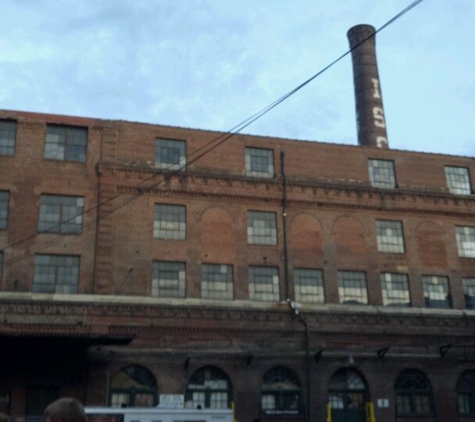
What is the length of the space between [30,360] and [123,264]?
5.36m

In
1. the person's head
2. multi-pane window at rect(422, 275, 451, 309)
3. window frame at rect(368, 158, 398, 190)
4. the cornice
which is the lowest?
the person's head

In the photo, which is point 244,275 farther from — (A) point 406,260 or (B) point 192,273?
(A) point 406,260

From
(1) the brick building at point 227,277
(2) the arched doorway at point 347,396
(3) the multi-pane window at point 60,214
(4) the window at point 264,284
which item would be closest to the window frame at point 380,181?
(1) the brick building at point 227,277

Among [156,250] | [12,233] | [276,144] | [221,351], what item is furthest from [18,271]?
[276,144]

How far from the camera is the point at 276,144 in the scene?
31781 millimetres

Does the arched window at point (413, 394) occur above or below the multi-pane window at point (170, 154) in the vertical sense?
below

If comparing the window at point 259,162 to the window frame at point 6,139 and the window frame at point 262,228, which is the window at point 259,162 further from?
the window frame at point 6,139

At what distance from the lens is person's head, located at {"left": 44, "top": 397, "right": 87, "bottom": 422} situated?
163 inches

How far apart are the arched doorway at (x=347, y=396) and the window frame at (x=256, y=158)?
32.1 feet

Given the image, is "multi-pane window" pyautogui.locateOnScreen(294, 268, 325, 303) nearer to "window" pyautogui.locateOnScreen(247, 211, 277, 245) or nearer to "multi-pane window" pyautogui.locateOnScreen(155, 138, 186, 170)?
"window" pyautogui.locateOnScreen(247, 211, 277, 245)

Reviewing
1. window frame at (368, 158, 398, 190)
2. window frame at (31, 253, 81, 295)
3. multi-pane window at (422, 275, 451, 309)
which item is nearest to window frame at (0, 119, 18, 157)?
window frame at (31, 253, 81, 295)

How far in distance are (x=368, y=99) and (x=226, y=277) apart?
2072 centimetres

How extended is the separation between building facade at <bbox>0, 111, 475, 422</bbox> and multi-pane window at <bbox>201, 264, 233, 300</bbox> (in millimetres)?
68

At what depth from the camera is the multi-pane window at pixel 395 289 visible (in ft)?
101
